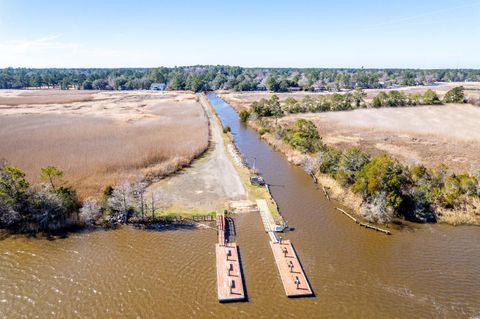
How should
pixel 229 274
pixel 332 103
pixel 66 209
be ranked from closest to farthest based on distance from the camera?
pixel 229 274, pixel 66 209, pixel 332 103

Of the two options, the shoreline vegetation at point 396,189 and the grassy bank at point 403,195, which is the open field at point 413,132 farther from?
the grassy bank at point 403,195

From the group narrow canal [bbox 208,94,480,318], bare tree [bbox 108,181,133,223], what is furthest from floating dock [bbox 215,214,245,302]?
bare tree [bbox 108,181,133,223]

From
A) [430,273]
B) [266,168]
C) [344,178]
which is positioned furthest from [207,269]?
[266,168]

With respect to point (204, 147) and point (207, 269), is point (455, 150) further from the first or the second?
point (207, 269)

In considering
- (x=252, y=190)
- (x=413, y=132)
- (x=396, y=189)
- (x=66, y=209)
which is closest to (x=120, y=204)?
(x=66, y=209)

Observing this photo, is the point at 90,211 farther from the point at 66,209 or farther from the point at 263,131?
the point at 263,131

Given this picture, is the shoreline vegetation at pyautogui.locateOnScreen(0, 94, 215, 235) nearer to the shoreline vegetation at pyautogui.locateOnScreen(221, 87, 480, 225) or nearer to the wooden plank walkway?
the wooden plank walkway

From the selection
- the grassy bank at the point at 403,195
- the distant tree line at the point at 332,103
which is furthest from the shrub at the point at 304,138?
the distant tree line at the point at 332,103
